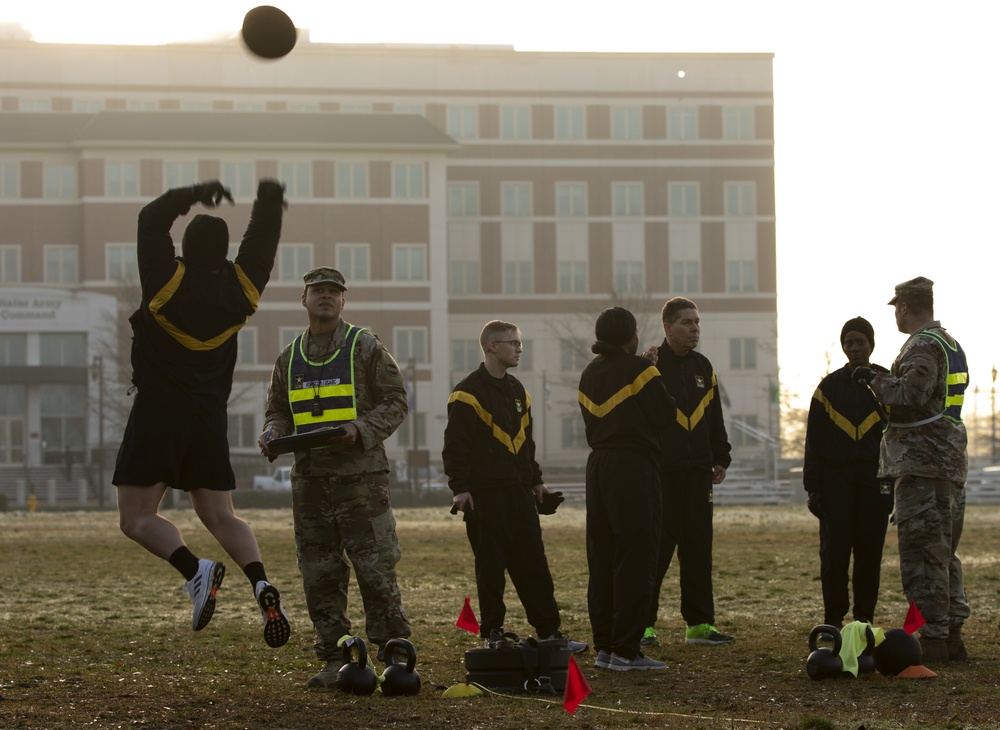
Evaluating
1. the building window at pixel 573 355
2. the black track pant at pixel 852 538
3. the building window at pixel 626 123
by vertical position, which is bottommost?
the black track pant at pixel 852 538

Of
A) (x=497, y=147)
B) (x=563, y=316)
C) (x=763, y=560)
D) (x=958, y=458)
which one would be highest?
(x=497, y=147)

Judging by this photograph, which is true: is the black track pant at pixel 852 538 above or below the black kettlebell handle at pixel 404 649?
above

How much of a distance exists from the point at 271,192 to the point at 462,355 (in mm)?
89655

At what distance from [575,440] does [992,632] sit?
283ft

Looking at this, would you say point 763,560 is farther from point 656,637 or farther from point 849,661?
point 849,661

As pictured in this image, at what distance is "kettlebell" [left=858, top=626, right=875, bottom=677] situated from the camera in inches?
356

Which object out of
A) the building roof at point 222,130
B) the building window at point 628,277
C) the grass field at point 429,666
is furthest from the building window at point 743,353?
the grass field at point 429,666

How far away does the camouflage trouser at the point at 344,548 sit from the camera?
28.8ft

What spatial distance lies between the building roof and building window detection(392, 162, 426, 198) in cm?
129

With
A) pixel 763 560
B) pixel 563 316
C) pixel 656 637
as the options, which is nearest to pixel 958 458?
pixel 656 637

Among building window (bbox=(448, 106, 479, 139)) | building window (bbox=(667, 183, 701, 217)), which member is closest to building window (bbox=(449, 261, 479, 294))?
building window (bbox=(448, 106, 479, 139))

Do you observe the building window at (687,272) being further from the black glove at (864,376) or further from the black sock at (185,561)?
the black sock at (185,561)

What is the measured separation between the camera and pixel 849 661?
9.02m

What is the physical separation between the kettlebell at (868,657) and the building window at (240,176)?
85.6m
